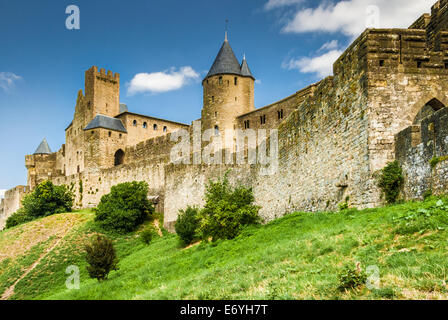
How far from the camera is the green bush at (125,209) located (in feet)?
116

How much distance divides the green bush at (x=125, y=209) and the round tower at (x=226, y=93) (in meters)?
9.09

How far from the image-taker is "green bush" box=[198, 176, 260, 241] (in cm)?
1869

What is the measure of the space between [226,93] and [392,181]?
1301 inches

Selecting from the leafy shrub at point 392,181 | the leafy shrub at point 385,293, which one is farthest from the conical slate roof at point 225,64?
the leafy shrub at point 385,293

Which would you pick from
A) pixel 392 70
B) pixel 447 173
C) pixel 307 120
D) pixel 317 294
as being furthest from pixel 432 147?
pixel 307 120

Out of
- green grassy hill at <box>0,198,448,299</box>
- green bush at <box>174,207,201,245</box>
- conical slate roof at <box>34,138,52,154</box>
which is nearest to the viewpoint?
green grassy hill at <box>0,198,448,299</box>

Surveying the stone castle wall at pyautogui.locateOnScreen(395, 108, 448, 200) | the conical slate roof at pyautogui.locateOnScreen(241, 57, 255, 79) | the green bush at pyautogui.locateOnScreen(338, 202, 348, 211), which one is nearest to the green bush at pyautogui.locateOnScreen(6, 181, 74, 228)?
the conical slate roof at pyautogui.locateOnScreen(241, 57, 255, 79)

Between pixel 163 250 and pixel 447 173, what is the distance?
18.0m

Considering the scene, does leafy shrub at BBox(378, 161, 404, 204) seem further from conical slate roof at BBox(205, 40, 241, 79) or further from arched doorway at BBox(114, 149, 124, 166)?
arched doorway at BBox(114, 149, 124, 166)

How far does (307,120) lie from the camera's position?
16.3 m

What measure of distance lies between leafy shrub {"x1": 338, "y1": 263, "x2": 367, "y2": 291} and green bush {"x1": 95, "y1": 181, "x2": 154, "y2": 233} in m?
30.8

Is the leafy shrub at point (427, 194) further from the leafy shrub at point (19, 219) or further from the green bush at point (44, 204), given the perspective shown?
the leafy shrub at point (19, 219)
